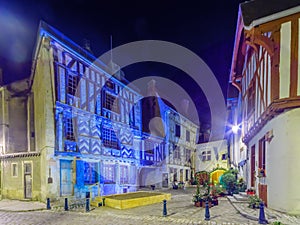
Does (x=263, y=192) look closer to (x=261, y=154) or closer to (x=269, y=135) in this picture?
(x=261, y=154)

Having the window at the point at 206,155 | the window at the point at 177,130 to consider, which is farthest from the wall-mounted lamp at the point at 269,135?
the window at the point at 206,155

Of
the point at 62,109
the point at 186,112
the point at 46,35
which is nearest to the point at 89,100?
the point at 62,109

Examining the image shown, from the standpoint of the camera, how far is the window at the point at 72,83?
15.2 meters

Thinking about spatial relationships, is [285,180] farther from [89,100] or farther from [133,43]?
[133,43]

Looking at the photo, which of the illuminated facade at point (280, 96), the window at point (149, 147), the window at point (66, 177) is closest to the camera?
the illuminated facade at point (280, 96)

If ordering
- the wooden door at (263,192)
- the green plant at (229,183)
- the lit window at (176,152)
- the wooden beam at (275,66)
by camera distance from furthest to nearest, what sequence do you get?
the lit window at (176,152), the green plant at (229,183), the wooden door at (263,192), the wooden beam at (275,66)

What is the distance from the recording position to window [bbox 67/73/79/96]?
50.0ft

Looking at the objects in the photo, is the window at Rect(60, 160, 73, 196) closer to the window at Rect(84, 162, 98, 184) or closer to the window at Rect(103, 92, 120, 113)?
the window at Rect(84, 162, 98, 184)

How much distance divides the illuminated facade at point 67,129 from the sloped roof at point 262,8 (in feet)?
33.7

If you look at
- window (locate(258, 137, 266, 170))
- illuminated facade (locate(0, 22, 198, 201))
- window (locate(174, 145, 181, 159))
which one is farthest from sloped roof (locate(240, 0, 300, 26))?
window (locate(174, 145, 181, 159))

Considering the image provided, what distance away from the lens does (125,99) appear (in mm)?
21500

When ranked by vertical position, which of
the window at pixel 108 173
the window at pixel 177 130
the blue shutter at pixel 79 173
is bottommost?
the blue shutter at pixel 79 173

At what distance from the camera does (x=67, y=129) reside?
15.0m

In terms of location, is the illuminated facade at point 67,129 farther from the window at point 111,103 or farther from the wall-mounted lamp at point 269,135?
the wall-mounted lamp at point 269,135
